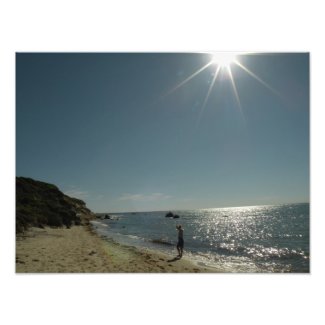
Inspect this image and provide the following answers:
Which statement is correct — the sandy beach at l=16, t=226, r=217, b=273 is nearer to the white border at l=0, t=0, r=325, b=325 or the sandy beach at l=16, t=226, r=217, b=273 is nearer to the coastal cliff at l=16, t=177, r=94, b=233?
the white border at l=0, t=0, r=325, b=325

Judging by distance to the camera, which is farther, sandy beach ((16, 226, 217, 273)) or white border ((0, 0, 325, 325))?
sandy beach ((16, 226, 217, 273))

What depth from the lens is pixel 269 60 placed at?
373 inches

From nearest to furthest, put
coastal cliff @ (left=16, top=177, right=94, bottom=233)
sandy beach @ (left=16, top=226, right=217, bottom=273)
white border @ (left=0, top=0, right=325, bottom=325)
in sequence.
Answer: white border @ (left=0, top=0, right=325, bottom=325) < sandy beach @ (left=16, top=226, right=217, bottom=273) < coastal cliff @ (left=16, top=177, right=94, bottom=233)

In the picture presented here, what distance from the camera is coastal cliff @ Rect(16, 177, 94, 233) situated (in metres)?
16.2

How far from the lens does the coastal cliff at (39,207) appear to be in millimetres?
16203

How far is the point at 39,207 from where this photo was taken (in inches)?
779

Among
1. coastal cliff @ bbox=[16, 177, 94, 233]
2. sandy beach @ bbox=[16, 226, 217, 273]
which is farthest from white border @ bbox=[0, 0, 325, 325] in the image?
coastal cliff @ bbox=[16, 177, 94, 233]
